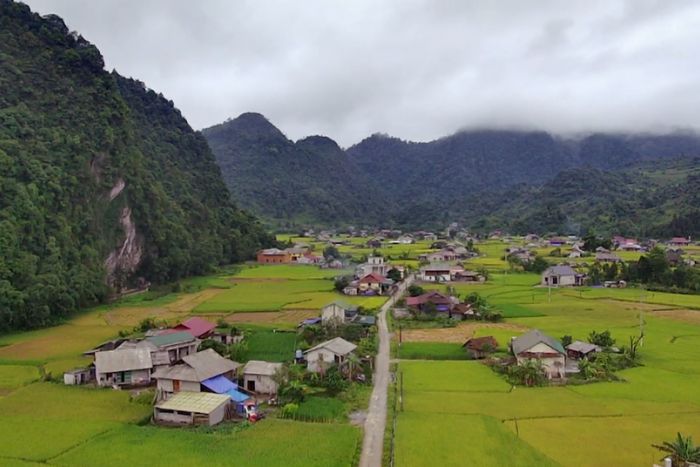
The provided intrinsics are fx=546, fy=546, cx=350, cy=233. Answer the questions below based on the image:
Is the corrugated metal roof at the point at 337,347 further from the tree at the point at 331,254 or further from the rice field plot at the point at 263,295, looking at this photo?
the tree at the point at 331,254

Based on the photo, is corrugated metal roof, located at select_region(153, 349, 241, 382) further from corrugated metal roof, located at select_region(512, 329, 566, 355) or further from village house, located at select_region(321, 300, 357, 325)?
corrugated metal roof, located at select_region(512, 329, 566, 355)

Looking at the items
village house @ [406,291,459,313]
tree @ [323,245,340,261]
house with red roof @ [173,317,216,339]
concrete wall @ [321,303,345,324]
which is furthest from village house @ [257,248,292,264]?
house with red roof @ [173,317,216,339]

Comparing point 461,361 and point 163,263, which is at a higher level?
point 163,263

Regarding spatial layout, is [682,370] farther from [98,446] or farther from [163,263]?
[163,263]

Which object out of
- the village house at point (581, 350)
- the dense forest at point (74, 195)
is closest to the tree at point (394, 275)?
the dense forest at point (74, 195)

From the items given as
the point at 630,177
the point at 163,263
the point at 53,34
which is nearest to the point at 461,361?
the point at 163,263

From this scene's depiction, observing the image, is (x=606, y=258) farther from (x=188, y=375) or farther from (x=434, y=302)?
(x=188, y=375)

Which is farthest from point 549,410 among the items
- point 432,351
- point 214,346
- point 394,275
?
point 394,275
